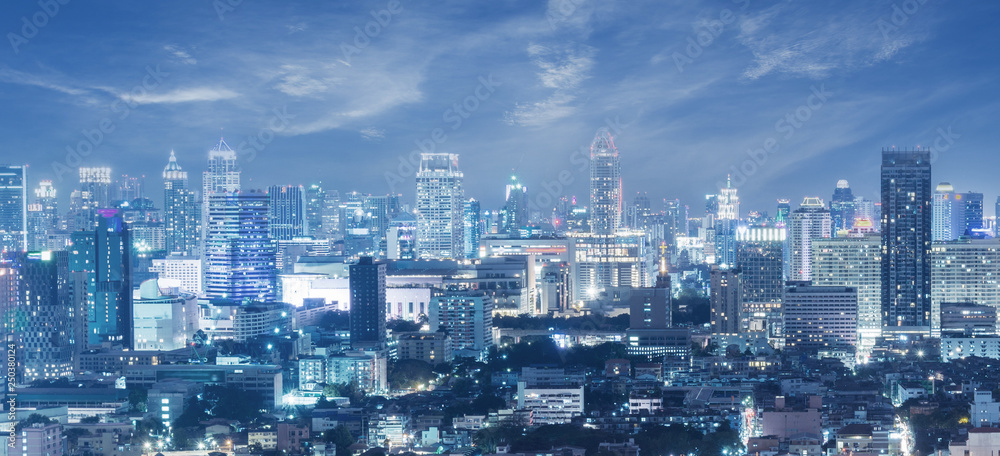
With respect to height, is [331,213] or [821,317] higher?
[331,213]

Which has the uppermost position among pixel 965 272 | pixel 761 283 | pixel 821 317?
pixel 965 272

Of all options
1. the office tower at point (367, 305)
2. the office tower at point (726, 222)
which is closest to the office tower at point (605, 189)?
the office tower at point (726, 222)

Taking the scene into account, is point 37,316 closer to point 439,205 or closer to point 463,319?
point 463,319

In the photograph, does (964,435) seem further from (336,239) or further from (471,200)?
(336,239)

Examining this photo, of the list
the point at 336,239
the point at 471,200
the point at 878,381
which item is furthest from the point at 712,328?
the point at 336,239

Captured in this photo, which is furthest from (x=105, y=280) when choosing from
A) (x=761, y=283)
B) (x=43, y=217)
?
(x=761, y=283)

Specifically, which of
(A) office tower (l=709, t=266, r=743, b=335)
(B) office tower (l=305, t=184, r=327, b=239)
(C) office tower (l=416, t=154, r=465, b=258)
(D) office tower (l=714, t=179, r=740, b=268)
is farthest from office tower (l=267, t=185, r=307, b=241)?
(A) office tower (l=709, t=266, r=743, b=335)

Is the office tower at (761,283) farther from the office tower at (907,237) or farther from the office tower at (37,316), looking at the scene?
the office tower at (37,316)
